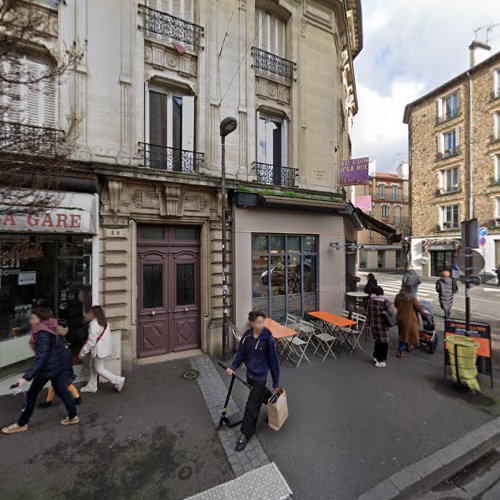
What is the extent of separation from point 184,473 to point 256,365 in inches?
57.1

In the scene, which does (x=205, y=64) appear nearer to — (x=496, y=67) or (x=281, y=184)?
(x=281, y=184)

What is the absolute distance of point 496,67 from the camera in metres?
20.8

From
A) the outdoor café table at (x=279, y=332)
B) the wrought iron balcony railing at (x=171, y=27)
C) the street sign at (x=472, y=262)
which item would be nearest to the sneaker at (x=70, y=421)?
the outdoor café table at (x=279, y=332)

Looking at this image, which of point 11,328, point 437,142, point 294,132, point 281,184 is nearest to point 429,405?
point 281,184

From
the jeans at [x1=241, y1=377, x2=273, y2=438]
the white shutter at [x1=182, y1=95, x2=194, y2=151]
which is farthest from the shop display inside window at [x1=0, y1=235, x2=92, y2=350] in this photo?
the jeans at [x1=241, y1=377, x2=273, y2=438]

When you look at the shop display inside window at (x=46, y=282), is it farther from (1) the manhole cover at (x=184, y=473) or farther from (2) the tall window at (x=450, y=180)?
(2) the tall window at (x=450, y=180)

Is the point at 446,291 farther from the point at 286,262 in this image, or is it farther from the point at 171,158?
the point at 171,158

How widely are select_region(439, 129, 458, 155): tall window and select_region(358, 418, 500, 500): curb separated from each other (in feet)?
91.6

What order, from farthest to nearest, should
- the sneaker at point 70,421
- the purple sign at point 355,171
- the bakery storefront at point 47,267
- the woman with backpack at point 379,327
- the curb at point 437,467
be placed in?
the purple sign at point 355,171 < the woman with backpack at point 379,327 < the bakery storefront at point 47,267 < the sneaker at point 70,421 < the curb at point 437,467

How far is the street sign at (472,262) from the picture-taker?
198 inches

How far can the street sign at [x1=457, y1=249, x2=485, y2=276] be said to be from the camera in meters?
5.02

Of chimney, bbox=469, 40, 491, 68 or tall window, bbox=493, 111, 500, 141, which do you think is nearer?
tall window, bbox=493, 111, 500, 141

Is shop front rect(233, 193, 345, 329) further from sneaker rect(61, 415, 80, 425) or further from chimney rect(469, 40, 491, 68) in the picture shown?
chimney rect(469, 40, 491, 68)

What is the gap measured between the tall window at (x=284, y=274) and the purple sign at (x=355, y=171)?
8.03 feet
